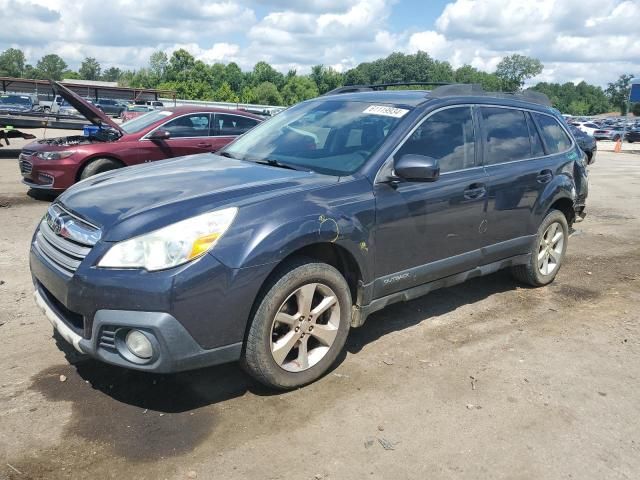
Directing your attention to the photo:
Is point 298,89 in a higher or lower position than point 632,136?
higher

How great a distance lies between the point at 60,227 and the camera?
10.9 ft

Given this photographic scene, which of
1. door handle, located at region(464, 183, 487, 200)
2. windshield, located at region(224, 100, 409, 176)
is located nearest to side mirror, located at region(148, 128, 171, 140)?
windshield, located at region(224, 100, 409, 176)

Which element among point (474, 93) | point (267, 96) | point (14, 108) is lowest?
point (474, 93)

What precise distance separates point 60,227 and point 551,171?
4198 millimetres

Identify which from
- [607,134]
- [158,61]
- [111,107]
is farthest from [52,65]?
[607,134]

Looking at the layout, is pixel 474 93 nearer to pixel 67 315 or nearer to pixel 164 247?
pixel 164 247

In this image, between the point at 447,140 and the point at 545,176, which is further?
the point at 545,176

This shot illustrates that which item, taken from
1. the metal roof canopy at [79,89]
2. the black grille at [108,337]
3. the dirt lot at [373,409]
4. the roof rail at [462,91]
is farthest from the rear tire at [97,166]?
the metal roof canopy at [79,89]

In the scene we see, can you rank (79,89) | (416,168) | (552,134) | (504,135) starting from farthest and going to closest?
(79,89) < (552,134) < (504,135) < (416,168)

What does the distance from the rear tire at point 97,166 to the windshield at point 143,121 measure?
2.16 ft

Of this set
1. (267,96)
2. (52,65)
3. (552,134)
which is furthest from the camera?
(52,65)

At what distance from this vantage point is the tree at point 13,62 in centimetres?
14100

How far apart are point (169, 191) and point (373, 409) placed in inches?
69.1

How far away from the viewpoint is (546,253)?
18.3 feet
